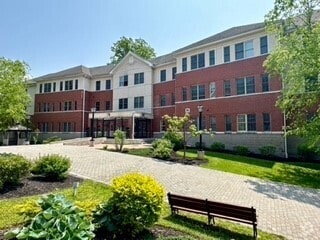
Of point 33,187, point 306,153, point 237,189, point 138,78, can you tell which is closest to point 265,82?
point 306,153

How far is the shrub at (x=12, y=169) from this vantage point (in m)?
10.4

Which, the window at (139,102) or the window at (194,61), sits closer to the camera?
the window at (194,61)

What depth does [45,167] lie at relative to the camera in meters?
12.4

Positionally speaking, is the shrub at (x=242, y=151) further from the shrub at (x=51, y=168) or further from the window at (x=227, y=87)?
the shrub at (x=51, y=168)

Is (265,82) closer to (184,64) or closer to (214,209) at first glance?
(184,64)

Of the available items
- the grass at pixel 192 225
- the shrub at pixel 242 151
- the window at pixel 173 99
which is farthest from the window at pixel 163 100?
the grass at pixel 192 225

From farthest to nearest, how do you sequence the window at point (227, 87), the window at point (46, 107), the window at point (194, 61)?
the window at point (46, 107) → the window at point (194, 61) → the window at point (227, 87)

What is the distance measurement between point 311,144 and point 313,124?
1.31m

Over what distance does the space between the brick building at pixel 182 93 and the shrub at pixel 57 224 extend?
2301 cm

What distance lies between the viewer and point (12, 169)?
34.9 ft

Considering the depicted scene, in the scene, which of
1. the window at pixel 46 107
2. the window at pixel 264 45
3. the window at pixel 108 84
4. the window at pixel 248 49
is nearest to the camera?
the window at pixel 264 45

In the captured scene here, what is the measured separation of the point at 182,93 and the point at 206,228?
25786 millimetres

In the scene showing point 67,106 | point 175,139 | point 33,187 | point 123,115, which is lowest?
point 33,187

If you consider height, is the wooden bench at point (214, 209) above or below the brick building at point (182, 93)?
below
